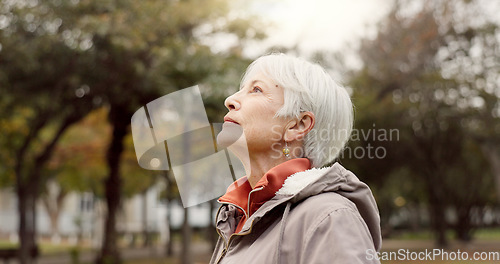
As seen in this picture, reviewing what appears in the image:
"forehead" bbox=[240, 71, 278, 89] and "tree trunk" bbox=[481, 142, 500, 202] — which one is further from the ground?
"forehead" bbox=[240, 71, 278, 89]

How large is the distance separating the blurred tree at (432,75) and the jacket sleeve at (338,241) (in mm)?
11412

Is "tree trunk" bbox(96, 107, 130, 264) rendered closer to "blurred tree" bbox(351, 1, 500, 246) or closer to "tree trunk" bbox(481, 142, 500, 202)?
"blurred tree" bbox(351, 1, 500, 246)

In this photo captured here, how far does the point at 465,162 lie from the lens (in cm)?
2552

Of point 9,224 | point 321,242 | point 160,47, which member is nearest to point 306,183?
point 321,242

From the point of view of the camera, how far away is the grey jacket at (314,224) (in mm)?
1172

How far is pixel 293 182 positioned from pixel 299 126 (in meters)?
0.23

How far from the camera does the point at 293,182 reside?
1364mm

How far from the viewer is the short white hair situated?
1504mm

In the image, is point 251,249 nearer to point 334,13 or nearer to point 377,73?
point 334,13

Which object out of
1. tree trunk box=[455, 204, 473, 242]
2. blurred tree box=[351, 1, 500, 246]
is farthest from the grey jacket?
tree trunk box=[455, 204, 473, 242]

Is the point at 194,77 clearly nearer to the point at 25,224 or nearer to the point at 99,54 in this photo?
the point at 99,54

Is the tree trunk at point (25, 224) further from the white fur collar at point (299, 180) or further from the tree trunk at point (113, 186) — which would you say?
the white fur collar at point (299, 180)

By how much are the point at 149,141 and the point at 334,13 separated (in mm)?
8870

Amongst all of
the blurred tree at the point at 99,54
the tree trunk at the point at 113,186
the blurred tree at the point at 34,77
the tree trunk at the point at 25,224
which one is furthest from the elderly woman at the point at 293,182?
the tree trunk at the point at 113,186
